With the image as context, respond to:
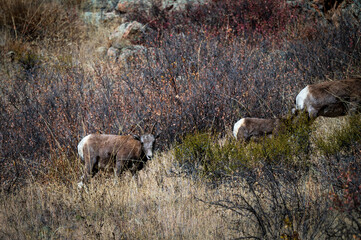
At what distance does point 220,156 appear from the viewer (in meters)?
4.44

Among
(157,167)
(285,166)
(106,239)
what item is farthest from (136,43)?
(106,239)

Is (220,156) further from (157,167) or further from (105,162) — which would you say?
(105,162)

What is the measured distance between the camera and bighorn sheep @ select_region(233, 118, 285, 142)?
487 centimetres

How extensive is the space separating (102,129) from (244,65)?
312 centimetres

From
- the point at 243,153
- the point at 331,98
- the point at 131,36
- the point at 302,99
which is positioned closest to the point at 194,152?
the point at 243,153

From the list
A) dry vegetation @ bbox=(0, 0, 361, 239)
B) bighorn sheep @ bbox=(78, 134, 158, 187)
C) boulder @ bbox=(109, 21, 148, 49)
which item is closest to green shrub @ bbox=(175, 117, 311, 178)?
dry vegetation @ bbox=(0, 0, 361, 239)

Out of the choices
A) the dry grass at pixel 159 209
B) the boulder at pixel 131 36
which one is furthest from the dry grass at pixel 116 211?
the boulder at pixel 131 36

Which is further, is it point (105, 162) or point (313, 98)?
point (313, 98)

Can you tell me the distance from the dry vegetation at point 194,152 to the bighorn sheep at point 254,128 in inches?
6.6

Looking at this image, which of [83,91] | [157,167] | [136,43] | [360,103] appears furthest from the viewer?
[136,43]

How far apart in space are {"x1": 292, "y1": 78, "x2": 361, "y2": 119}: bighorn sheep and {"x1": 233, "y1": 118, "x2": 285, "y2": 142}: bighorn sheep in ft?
1.52

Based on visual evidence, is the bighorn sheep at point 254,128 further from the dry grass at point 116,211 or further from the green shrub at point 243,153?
the dry grass at point 116,211

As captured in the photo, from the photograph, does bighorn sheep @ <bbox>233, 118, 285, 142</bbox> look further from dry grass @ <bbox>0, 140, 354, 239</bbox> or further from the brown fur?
the brown fur

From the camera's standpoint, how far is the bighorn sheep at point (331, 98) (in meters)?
5.01
